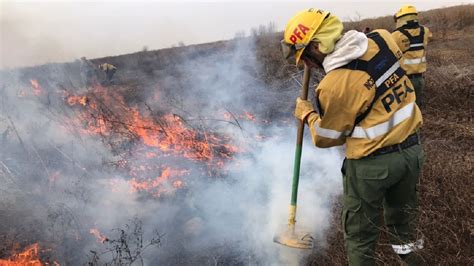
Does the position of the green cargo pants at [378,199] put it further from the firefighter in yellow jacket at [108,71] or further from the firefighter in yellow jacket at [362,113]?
the firefighter in yellow jacket at [108,71]

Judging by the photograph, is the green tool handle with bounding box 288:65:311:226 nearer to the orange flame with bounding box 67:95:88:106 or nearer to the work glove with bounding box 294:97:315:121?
the work glove with bounding box 294:97:315:121

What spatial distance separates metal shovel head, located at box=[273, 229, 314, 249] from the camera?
3.67m

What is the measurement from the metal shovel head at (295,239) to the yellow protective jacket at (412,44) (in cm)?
356

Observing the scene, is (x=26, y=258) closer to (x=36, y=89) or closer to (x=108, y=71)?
(x=36, y=89)

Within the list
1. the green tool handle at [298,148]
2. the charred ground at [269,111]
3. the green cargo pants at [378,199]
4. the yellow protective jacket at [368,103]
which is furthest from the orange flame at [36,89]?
the green cargo pants at [378,199]

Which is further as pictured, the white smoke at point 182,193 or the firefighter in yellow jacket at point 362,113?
the white smoke at point 182,193

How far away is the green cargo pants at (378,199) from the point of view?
2717 mm

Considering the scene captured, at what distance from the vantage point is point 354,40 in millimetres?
2611

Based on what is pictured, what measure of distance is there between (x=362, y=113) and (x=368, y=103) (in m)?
0.10

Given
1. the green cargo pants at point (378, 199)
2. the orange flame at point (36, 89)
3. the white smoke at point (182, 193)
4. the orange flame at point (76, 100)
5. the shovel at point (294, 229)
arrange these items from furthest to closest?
1. the orange flame at point (76, 100)
2. the orange flame at point (36, 89)
3. the white smoke at point (182, 193)
4. the shovel at point (294, 229)
5. the green cargo pants at point (378, 199)

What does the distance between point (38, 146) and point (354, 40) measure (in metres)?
5.59

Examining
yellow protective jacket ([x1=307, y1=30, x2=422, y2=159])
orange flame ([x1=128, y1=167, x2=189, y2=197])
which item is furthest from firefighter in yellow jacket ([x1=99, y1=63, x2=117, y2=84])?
yellow protective jacket ([x1=307, y1=30, x2=422, y2=159])

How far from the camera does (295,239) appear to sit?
12.3 feet

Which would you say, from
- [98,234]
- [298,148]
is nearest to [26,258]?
[98,234]
